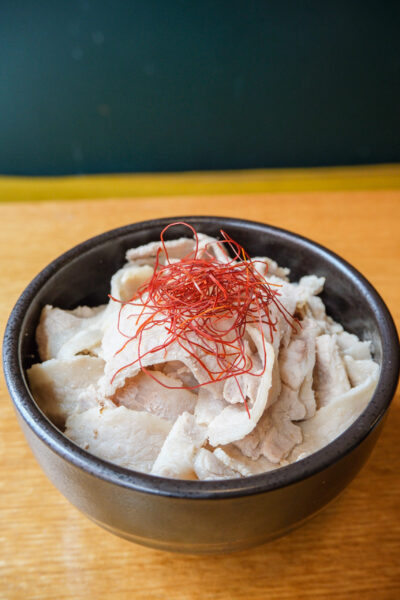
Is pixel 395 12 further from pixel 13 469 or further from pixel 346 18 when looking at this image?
pixel 13 469


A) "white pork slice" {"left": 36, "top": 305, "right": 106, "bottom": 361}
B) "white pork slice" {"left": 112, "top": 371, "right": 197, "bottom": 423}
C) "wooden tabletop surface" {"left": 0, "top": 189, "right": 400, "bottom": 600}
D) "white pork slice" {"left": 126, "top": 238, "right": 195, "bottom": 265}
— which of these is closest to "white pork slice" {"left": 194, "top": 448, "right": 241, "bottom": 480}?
"white pork slice" {"left": 112, "top": 371, "right": 197, "bottom": 423}

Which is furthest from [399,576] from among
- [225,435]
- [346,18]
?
[346,18]

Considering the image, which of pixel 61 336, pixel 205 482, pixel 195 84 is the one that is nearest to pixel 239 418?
pixel 205 482

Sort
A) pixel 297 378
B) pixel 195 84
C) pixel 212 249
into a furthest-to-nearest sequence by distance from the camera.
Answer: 1. pixel 195 84
2. pixel 212 249
3. pixel 297 378

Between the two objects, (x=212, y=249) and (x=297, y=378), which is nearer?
(x=297, y=378)

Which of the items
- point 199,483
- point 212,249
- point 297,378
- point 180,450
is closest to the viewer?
point 199,483

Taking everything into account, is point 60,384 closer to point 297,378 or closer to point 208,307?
point 208,307

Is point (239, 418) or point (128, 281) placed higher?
point (128, 281)

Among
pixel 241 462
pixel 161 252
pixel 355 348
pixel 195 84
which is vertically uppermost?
pixel 195 84
